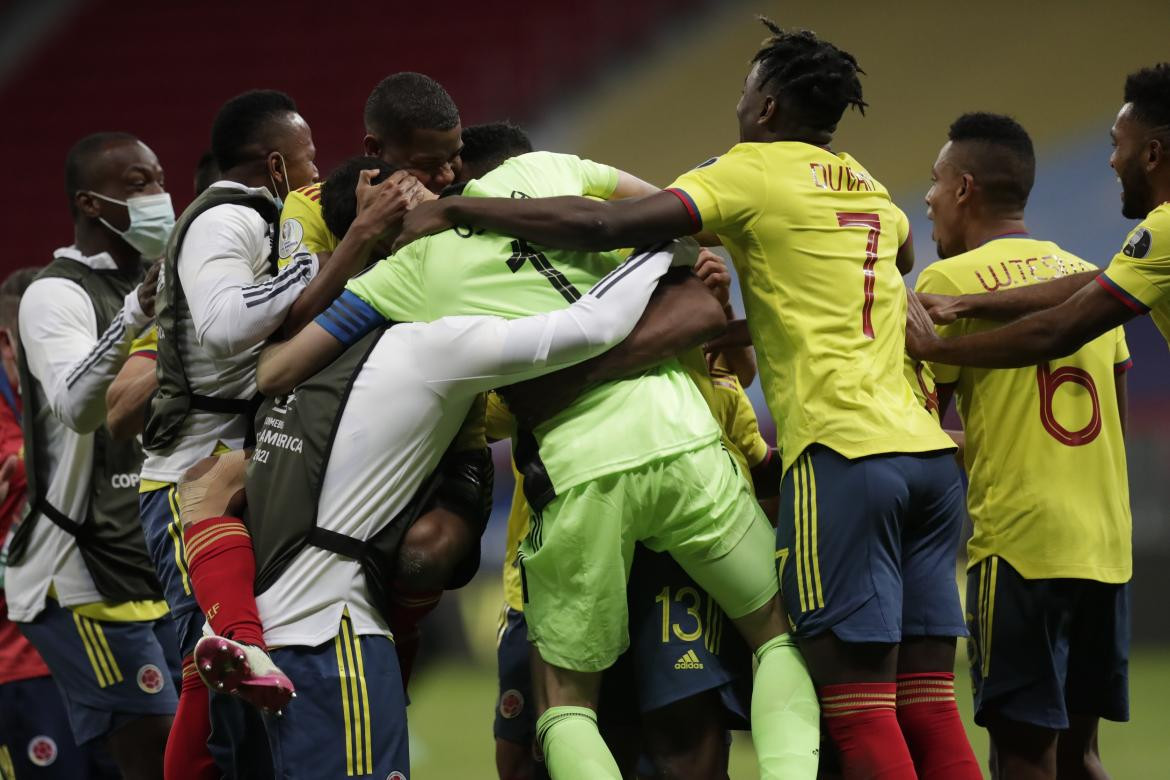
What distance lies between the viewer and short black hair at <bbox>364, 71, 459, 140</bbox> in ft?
11.6

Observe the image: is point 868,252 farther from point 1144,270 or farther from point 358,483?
point 358,483

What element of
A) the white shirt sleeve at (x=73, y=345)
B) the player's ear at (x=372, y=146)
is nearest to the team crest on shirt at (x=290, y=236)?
the player's ear at (x=372, y=146)

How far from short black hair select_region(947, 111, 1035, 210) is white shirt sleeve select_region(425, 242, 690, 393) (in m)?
1.64

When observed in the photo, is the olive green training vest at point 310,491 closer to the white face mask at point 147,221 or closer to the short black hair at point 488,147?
the short black hair at point 488,147

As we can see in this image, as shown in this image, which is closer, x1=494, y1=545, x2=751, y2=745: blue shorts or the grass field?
x1=494, y1=545, x2=751, y2=745: blue shorts

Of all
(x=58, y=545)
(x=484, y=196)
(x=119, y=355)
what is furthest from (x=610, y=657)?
(x=58, y=545)

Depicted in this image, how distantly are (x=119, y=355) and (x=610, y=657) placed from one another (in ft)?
6.59

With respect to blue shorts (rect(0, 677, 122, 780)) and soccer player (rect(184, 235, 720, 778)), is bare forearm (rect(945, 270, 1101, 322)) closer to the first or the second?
soccer player (rect(184, 235, 720, 778))

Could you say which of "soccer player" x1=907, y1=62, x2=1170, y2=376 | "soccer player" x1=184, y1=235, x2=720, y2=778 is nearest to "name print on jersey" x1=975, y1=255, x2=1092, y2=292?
"soccer player" x1=907, y1=62, x2=1170, y2=376

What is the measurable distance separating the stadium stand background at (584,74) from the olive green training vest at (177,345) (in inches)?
228

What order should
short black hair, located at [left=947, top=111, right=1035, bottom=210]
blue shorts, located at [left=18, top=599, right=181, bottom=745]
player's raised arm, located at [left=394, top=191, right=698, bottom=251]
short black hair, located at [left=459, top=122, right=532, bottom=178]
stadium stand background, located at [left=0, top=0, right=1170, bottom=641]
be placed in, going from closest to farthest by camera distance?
player's raised arm, located at [left=394, top=191, right=698, bottom=251]
short black hair, located at [left=459, top=122, right=532, bottom=178]
short black hair, located at [left=947, top=111, right=1035, bottom=210]
blue shorts, located at [left=18, top=599, right=181, bottom=745]
stadium stand background, located at [left=0, top=0, right=1170, bottom=641]

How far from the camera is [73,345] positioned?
455 cm

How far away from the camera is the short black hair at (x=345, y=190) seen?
3543 millimetres

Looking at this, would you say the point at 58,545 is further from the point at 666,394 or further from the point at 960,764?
the point at 960,764
